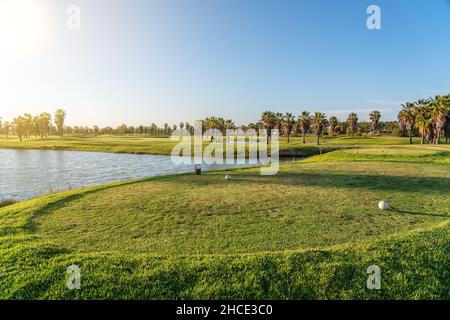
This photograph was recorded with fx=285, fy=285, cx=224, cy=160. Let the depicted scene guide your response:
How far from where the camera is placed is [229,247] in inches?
300

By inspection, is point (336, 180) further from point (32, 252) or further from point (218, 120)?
point (218, 120)

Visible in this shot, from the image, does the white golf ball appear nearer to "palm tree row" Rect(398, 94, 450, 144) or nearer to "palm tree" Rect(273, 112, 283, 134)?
"palm tree row" Rect(398, 94, 450, 144)

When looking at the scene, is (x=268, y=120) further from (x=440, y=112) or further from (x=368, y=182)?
(x=368, y=182)

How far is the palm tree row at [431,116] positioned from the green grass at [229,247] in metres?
55.1

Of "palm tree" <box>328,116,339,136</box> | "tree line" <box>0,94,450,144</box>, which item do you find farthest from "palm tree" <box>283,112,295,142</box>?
"palm tree" <box>328,116,339,136</box>

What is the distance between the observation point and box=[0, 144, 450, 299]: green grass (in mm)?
6062

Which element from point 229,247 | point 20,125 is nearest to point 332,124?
point 229,247

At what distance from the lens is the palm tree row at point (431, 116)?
56.5 meters

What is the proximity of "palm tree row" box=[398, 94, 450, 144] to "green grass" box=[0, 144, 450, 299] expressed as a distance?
55.1m

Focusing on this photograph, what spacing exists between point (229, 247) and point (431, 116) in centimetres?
7256

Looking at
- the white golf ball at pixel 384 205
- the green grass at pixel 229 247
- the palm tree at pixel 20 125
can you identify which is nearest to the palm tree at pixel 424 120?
the green grass at pixel 229 247

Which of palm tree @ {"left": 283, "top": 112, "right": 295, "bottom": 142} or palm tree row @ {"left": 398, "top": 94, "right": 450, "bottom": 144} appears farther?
palm tree @ {"left": 283, "top": 112, "right": 295, "bottom": 142}

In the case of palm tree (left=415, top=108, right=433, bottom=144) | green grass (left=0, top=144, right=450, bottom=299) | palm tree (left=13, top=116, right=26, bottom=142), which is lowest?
green grass (left=0, top=144, right=450, bottom=299)
